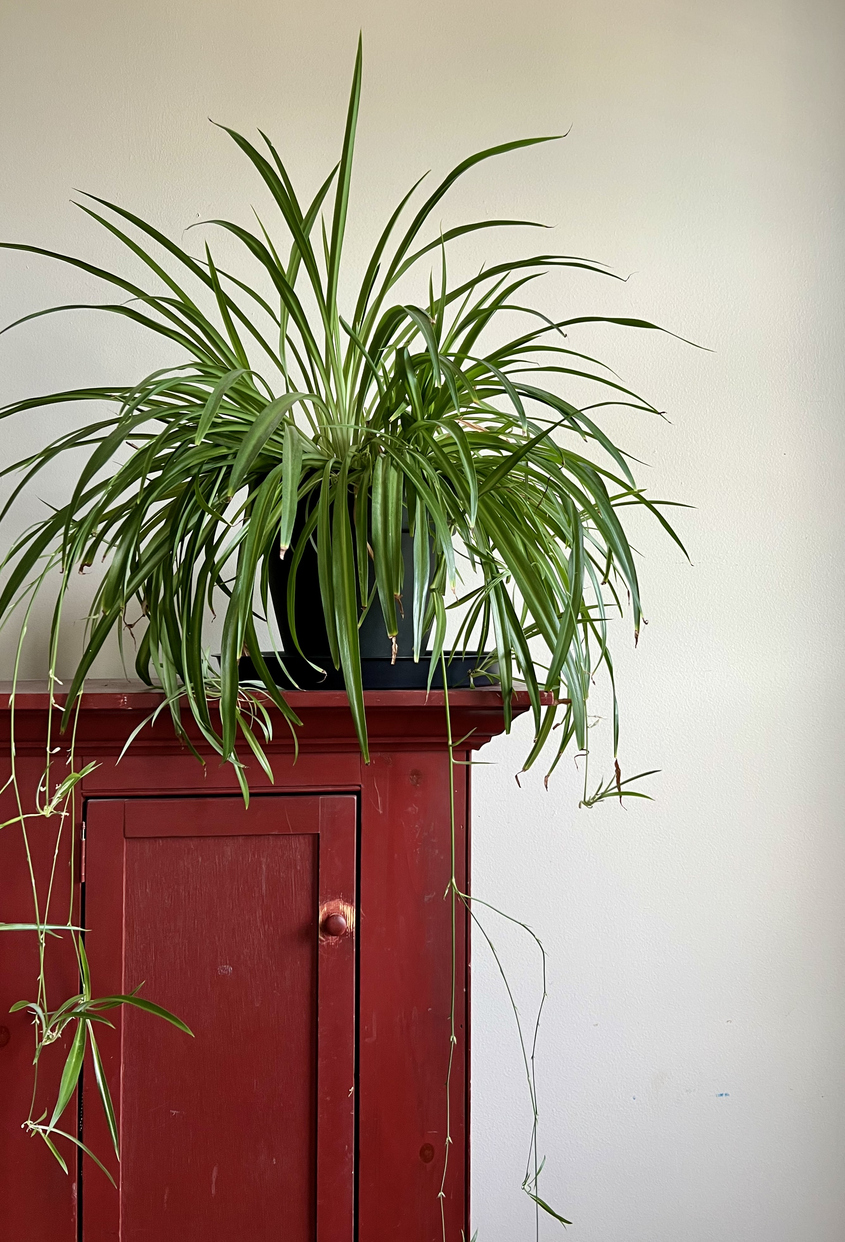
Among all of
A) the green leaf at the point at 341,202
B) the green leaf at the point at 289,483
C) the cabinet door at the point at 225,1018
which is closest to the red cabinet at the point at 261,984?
the cabinet door at the point at 225,1018

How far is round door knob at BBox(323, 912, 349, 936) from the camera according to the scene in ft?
2.82

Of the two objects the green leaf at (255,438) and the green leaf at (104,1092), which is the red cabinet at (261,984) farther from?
the green leaf at (255,438)

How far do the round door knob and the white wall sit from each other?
1.60 ft

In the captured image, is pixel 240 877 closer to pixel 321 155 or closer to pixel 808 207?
pixel 321 155

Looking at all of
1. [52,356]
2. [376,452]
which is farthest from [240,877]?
[52,356]

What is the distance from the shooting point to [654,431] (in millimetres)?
1373

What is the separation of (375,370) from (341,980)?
0.59 m

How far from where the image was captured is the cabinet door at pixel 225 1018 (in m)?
0.85

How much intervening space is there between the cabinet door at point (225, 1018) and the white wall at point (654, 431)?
48 centimetres

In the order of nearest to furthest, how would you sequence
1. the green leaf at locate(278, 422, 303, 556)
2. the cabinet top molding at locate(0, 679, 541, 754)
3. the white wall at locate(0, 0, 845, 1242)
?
the green leaf at locate(278, 422, 303, 556) < the cabinet top molding at locate(0, 679, 541, 754) < the white wall at locate(0, 0, 845, 1242)

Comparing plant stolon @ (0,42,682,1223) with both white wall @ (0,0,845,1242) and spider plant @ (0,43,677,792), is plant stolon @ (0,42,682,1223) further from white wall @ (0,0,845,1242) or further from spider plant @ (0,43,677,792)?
white wall @ (0,0,845,1242)

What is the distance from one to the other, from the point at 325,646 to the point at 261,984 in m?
0.33

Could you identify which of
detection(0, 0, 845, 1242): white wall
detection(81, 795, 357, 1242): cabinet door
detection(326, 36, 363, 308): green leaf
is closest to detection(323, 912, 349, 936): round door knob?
detection(81, 795, 357, 1242): cabinet door

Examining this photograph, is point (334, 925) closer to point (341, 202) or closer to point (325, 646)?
point (325, 646)
